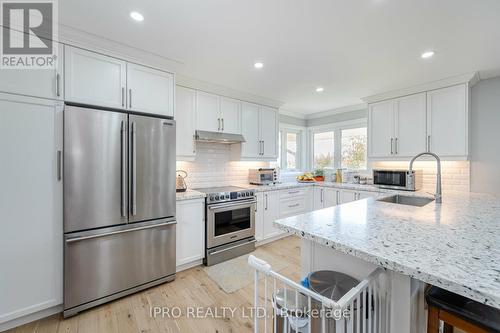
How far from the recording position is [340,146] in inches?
184

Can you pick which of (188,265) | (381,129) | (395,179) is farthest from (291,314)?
(381,129)

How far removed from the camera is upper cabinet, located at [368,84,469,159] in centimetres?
283

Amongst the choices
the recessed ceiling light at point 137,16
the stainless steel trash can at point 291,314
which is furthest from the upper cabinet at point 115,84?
the stainless steel trash can at point 291,314

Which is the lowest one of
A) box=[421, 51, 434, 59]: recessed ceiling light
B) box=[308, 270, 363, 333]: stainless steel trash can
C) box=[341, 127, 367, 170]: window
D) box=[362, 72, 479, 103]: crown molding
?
box=[308, 270, 363, 333]: stainless steel trash can

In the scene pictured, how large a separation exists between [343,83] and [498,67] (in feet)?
5.53

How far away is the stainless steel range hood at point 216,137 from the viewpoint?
10.2 feet

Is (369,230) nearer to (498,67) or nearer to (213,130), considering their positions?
(213,130)

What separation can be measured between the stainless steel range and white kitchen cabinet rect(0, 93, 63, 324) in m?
1.49

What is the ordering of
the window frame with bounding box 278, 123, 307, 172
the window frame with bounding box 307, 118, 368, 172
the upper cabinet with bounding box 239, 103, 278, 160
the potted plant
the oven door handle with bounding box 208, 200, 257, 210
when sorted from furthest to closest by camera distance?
the window frame with bounding box 278, 123, 307, 172, the potted plant, the window frame with bounding box 307, 118, 368, 172, the upper cabinet with bounding box 239, 103, 278, 160, the oven door handle with bounding box 208, 200, 257, 210

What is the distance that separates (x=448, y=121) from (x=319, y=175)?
A: 7.47 ft

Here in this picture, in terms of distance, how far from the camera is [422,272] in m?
0.76

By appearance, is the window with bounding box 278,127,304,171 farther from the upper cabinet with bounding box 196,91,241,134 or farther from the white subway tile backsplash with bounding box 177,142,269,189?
the upper cabinet with bounding box 196,91,241,134

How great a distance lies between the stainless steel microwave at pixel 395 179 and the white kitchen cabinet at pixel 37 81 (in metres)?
4.16

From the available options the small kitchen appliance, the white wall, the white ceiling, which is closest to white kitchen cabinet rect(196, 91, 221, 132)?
the white ceiling
